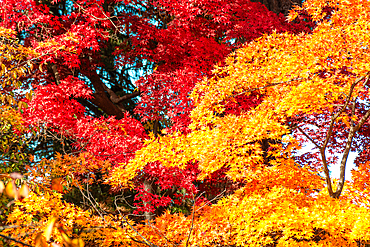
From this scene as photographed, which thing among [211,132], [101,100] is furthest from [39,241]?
[101,100]

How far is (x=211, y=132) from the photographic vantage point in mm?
4625

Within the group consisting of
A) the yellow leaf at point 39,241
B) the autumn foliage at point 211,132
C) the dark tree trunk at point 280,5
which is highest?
the dark tree trunk at point 280,5

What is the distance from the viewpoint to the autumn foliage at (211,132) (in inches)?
155

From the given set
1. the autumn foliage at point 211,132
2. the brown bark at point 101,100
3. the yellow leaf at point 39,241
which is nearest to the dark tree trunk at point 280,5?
the autumn foliage at point 211,132

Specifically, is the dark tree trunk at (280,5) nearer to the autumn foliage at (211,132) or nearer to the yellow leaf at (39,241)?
the autumn foliage at (211,132)

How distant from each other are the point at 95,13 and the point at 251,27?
3910 millimetres

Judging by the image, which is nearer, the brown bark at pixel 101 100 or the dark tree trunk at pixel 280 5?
the brown bark at pixel 101 100

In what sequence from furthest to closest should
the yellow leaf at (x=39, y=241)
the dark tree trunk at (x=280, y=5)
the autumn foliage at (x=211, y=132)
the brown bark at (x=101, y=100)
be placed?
the dark tree trunk at (x=280, y=5) → the brown bark at (x=101, y=100) → the autumn foliage at (x=211, y=132) → the yellow leaf at (x=39, y=241)

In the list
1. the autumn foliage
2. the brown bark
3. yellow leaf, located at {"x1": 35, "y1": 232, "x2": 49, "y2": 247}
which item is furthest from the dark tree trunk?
yellow leaf, located at {"x1": 35, "y1": 232, "x2": 49, "y2": 247}

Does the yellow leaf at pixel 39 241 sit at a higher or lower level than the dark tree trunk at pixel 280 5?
lower

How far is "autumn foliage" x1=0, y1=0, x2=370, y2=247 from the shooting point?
3.93 meters

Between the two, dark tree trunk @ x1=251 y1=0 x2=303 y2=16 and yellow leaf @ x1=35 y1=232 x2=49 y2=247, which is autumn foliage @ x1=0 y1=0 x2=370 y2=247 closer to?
yellow leaf @ x1=35 y1=232 x2=49 y2=247

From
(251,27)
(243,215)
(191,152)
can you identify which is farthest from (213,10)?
(243,215)

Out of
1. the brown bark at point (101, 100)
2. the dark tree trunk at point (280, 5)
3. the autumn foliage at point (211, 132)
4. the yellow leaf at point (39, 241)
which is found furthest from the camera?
the dark tree trunk at point (280, 5)
